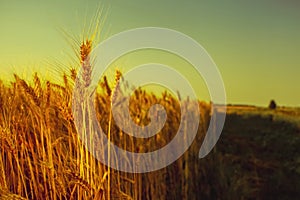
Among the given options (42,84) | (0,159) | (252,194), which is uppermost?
(42,84)

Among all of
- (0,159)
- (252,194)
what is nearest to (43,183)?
(0,159)

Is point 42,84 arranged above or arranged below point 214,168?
above

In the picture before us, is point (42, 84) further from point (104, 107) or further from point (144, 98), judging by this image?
point (144, 98)

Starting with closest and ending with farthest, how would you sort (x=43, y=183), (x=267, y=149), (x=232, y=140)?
1. (x=43, y=183)
2. (x=267, y=149)
3. (x=232, y=140)

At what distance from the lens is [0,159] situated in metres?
1.72

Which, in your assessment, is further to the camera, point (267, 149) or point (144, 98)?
point (267, 149)

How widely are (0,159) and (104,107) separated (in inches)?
22.3

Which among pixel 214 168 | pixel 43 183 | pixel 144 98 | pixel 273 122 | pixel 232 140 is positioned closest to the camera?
pixel 43 183

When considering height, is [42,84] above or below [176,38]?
below

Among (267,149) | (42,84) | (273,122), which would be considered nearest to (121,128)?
(42,84)

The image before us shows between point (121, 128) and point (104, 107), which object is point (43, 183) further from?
point (104, 107)

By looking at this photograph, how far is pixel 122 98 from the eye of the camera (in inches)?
74.5

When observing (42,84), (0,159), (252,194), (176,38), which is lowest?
(252,194)

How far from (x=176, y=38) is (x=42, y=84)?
718mm
